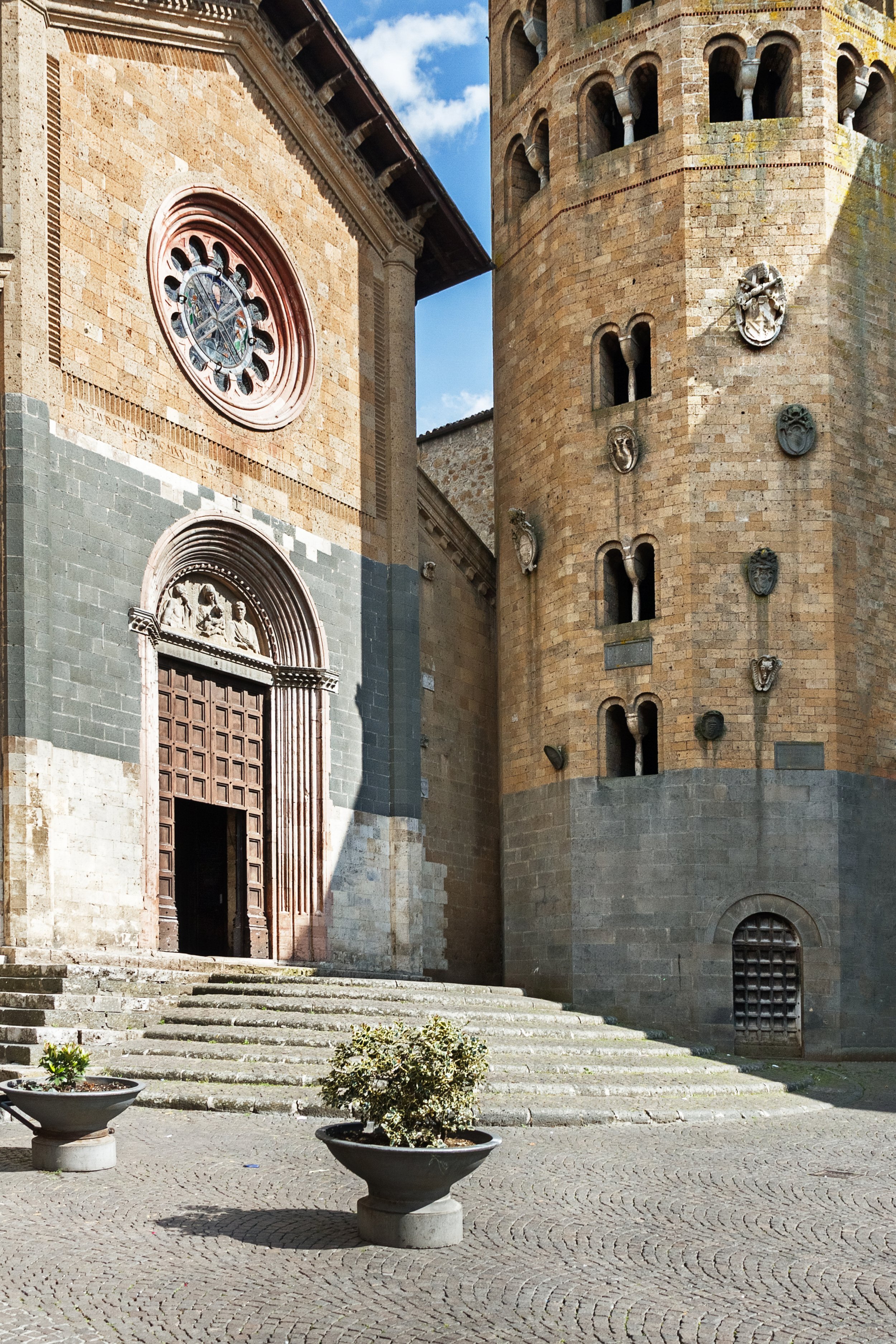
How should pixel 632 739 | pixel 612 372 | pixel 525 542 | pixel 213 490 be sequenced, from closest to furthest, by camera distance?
pixel 213 490 → pixel 632 739 → pixel 612 372 → pixel 525 542

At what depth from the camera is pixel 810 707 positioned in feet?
69.8

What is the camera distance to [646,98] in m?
24.2

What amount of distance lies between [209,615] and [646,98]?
1148cm

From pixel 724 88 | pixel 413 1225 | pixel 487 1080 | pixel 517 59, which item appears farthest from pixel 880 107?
pixel 413 1225

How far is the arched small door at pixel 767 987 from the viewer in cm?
2061

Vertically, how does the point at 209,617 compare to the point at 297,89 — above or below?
below

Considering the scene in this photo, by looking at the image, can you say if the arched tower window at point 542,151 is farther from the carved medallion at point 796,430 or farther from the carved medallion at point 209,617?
the carved medallion at point 209,617

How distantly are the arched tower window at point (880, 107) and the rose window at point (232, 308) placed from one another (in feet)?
32.1

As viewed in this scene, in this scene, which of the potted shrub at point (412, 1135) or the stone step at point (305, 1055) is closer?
the potted shrub at point (412, 1135)

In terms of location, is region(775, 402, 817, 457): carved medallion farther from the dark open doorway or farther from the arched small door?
the dark open doorway

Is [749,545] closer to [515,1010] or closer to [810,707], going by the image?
[810,707]

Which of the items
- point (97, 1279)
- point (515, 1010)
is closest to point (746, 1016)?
point (515, 1010)

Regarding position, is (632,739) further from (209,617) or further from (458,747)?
(209,617)

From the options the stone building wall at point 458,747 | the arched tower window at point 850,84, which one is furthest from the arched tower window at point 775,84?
the stone building wall at point 458,747
